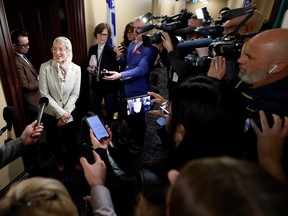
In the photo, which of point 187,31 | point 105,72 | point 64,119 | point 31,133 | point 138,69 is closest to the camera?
point 31,133

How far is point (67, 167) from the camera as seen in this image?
197cm

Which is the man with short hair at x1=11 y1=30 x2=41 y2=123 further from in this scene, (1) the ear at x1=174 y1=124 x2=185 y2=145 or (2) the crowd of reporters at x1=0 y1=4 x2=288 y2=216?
(1) the ear at x1=174 y1=124 x2=185 y2=145

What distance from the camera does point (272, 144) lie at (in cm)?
79

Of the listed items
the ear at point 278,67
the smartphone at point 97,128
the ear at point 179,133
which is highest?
the ear at point 278,67

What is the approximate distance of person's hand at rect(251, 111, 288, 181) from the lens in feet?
2.48

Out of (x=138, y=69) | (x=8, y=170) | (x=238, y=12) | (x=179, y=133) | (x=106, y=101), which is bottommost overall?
(x=8, y=170)

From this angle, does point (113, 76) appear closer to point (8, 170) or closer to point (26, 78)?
point (26, 78)

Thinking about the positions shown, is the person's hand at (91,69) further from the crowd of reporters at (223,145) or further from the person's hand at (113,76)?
Result: the crowd of reporters at (223,145)

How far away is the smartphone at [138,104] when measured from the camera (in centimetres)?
174

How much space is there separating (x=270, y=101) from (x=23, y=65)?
1.88 meters

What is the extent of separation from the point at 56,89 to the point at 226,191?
1687mm

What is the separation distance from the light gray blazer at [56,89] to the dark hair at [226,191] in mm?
1567

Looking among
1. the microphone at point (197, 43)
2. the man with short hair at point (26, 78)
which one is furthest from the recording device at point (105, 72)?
the microphone at point (197, 43)

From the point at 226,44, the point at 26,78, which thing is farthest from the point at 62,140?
the point at 226,44
